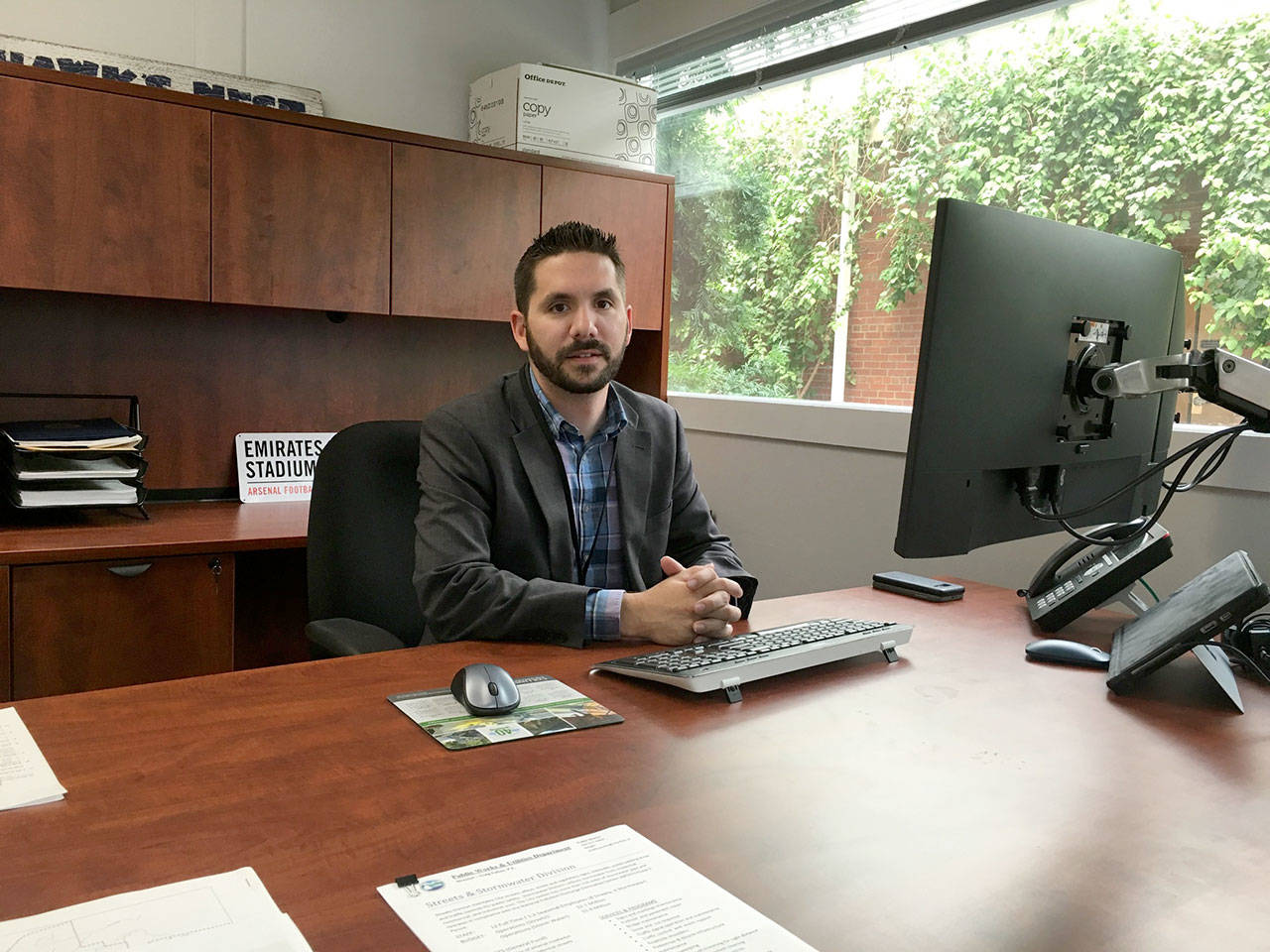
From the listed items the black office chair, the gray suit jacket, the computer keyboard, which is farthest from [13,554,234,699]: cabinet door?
the computer keyboard

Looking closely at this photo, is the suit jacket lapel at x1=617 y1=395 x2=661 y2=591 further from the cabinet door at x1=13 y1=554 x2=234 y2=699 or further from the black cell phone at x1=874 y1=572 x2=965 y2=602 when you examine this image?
the cabinet door at x1=13 y1=554 x2=234 y2=699

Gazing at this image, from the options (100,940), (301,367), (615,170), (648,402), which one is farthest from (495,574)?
(615,170)

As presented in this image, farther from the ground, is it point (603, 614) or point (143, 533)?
point (603, 614)

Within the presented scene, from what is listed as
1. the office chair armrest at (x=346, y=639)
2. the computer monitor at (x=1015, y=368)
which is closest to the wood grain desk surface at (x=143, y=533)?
the office chair armrest at (x=346, y=639)

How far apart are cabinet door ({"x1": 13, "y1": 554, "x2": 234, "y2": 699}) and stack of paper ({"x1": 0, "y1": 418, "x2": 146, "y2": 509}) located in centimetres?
27

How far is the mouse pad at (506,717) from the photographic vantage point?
1.09m

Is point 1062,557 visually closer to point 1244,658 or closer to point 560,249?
point 1244,658

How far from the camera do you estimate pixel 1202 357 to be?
3.98 ft

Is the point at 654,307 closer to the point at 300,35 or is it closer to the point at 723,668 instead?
the point at 300,35

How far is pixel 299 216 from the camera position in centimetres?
265

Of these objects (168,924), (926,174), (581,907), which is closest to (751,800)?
(581,907)

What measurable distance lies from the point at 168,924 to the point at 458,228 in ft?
8.01

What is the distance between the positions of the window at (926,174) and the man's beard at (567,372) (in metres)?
1.16

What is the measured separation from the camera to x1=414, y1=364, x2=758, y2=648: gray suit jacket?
59.1 inches
